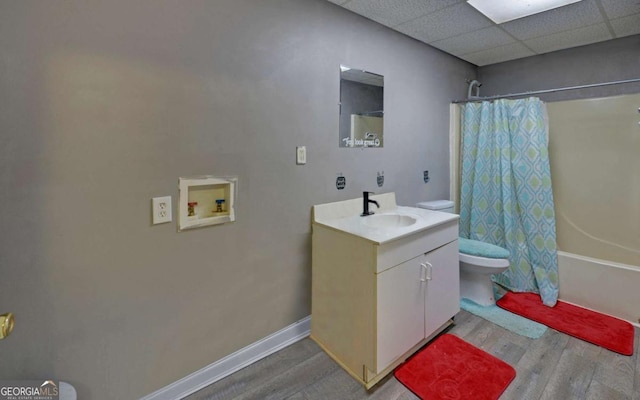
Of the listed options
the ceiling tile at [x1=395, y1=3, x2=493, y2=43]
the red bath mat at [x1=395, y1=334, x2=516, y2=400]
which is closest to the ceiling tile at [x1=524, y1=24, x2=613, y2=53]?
the ceiling tile at [x1=395, y1=3, x2=493, y2=43]

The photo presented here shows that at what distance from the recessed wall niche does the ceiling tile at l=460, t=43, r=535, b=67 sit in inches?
110

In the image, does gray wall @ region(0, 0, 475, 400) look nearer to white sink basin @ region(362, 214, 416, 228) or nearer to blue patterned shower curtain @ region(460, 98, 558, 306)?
white sink basin @ region(362, 214, 416, 228)

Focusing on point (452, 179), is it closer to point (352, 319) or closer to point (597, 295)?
point (597, 295)

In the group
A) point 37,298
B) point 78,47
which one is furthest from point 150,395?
point 78,47

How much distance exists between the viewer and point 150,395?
4.70 feet

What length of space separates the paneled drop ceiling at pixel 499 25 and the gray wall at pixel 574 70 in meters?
0.11

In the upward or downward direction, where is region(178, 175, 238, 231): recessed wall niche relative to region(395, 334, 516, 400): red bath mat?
upward

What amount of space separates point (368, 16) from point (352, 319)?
6.83 ft

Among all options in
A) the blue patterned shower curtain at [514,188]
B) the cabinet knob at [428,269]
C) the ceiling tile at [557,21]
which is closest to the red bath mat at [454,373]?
the cabinet knob at [428,269]

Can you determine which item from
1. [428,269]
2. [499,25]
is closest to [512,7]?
[499,25]

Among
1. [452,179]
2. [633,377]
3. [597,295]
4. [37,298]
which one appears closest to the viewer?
[37,298]

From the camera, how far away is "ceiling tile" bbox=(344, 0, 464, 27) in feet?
6.35

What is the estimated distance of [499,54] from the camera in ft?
9.71

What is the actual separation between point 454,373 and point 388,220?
3.33ft
